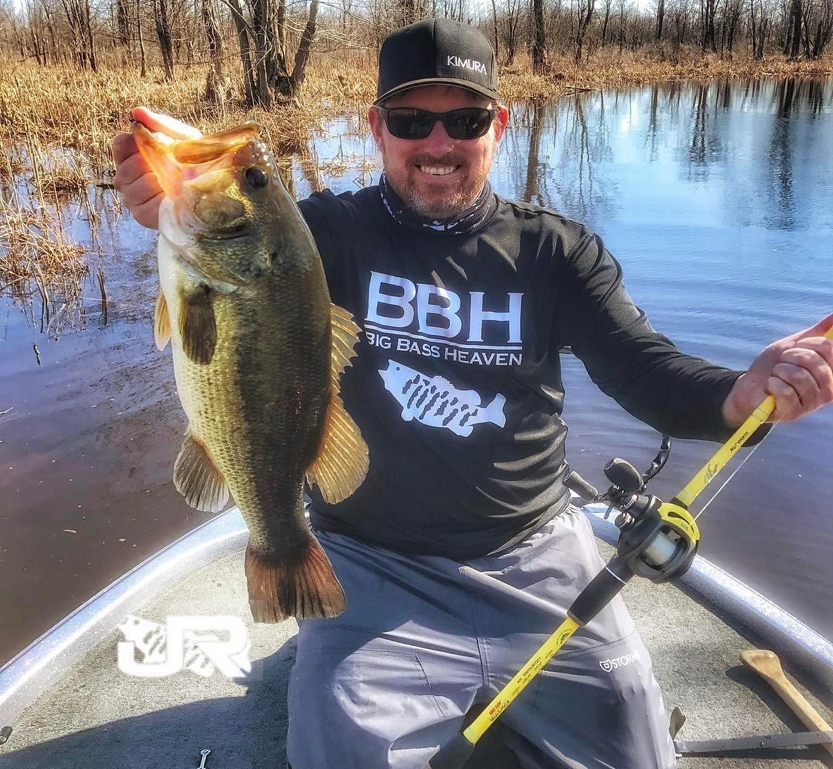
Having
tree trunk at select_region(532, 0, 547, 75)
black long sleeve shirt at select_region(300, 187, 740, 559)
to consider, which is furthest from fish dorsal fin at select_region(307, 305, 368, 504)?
tree trunk at select_region(532, 0, 547, 75)

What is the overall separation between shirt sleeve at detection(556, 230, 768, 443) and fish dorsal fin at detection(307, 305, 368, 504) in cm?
99

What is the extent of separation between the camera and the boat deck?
234cm

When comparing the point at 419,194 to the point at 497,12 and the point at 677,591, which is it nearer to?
the point at 677,591

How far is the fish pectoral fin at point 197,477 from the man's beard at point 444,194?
3.97 ft

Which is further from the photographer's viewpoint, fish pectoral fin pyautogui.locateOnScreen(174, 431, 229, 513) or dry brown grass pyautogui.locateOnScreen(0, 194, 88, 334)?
dry brown grass pyautogui.locateOnScreen(0, 194, 88, 334)

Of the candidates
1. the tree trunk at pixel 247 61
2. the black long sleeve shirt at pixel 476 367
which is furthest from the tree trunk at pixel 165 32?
the black long sleeve shirt at pixel 476 367

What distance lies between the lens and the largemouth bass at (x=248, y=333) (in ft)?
5.51

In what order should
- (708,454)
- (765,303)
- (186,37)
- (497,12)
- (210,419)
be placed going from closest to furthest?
(210,419), (708,454), (765,303), (186,37), (497,12)

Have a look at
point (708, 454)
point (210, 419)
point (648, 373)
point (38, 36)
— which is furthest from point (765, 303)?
point (38, 36)

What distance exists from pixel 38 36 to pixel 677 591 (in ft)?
158

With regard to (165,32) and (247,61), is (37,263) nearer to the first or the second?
(247,61)

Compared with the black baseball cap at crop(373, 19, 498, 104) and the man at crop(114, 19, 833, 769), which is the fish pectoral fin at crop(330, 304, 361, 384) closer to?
the man at crop(114, 19, 833, 769)

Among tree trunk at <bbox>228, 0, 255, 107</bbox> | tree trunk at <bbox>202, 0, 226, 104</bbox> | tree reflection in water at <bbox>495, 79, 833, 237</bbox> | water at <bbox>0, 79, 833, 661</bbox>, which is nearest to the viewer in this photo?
water at <bbox>0, 79, 833, 661</bbox>

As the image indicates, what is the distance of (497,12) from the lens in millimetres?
46500
